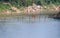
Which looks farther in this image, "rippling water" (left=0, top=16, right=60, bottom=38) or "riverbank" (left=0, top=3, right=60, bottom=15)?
"riverbank" (left=0, top=3, right=60, bottom=15)

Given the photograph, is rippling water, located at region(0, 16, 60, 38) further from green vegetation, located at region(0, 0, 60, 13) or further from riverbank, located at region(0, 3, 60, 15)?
green vegetation, located at region(0, 0, 60, 13)

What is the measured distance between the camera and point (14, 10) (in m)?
63.8

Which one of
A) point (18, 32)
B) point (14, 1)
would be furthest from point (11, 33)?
point (14, 1)

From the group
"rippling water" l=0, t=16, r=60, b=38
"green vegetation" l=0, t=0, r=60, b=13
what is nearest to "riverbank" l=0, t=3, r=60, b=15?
A: "green vegetation" l=0, t=0, r=60, b=13

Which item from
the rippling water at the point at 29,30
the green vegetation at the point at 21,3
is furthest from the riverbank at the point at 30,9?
the rippling water at the point at 29,30

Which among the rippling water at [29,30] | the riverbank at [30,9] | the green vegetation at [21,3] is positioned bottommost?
the riverbank at [30,9]

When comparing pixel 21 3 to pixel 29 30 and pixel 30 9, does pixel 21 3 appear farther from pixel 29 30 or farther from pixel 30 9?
pixel 29 30

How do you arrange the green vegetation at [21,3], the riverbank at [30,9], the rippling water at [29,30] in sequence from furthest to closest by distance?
the green vegetation at [21,3], the riverbank at [30,9], the rippling water at [29,30]

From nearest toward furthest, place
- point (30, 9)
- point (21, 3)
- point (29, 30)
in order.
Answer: point (29, 30) < point (21, 3) < point (30, 9)

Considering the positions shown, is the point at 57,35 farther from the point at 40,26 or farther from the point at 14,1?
the point at 14,1

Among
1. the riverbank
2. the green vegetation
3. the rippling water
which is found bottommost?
the riverbank

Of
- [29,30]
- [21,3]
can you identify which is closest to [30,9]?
[21,3]

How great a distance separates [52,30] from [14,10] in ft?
79.3

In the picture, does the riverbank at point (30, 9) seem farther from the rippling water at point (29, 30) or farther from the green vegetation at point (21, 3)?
the rippling water at point (29, 30)
